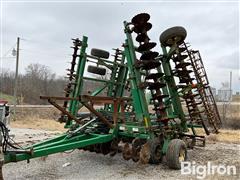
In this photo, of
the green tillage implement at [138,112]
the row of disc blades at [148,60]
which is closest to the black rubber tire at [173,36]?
the green tillage implement at [138,112]

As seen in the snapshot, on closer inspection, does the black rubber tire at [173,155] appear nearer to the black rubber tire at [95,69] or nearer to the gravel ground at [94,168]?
the gravel ground at [94,168]

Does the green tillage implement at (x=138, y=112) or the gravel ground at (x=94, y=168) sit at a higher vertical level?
the green tillage implement at (x=138, y=112)

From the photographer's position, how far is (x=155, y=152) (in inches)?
256

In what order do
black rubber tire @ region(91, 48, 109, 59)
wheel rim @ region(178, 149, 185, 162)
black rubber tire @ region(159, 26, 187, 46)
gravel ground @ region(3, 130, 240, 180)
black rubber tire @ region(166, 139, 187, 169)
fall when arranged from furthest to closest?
black rubber tire @ region(91, 48, 109, 59)
black rubber tire @ region(159, 26, 187, 46)
wheel rim @ region(178, 149, 185, 162)
black rubber tire @ region(166, 139, 187, 169)
gravel ground @ region(3, 130, 240, 180)

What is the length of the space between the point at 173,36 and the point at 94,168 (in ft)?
12.7

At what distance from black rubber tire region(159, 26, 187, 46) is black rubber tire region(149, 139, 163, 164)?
112 inches

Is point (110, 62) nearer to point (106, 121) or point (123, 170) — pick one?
point (106, 121)

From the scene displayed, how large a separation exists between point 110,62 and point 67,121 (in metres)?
2.25

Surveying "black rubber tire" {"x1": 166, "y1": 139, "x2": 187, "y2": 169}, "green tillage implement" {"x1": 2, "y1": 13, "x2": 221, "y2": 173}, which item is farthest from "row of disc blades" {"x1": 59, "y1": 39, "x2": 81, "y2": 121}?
"black rubber tire" {"x1": 166, "y1": 139, "x2": 187, "y2": 169}

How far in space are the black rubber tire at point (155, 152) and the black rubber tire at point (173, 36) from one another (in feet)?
9.34

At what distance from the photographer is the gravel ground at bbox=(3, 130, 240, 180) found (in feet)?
19.2

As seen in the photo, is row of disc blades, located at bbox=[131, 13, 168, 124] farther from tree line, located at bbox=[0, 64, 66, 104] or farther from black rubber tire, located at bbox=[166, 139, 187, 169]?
tree line, located at bbox=[0, 64, 66, 104]

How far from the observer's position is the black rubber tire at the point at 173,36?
779 cm

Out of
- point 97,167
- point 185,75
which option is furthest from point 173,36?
point 97,167
